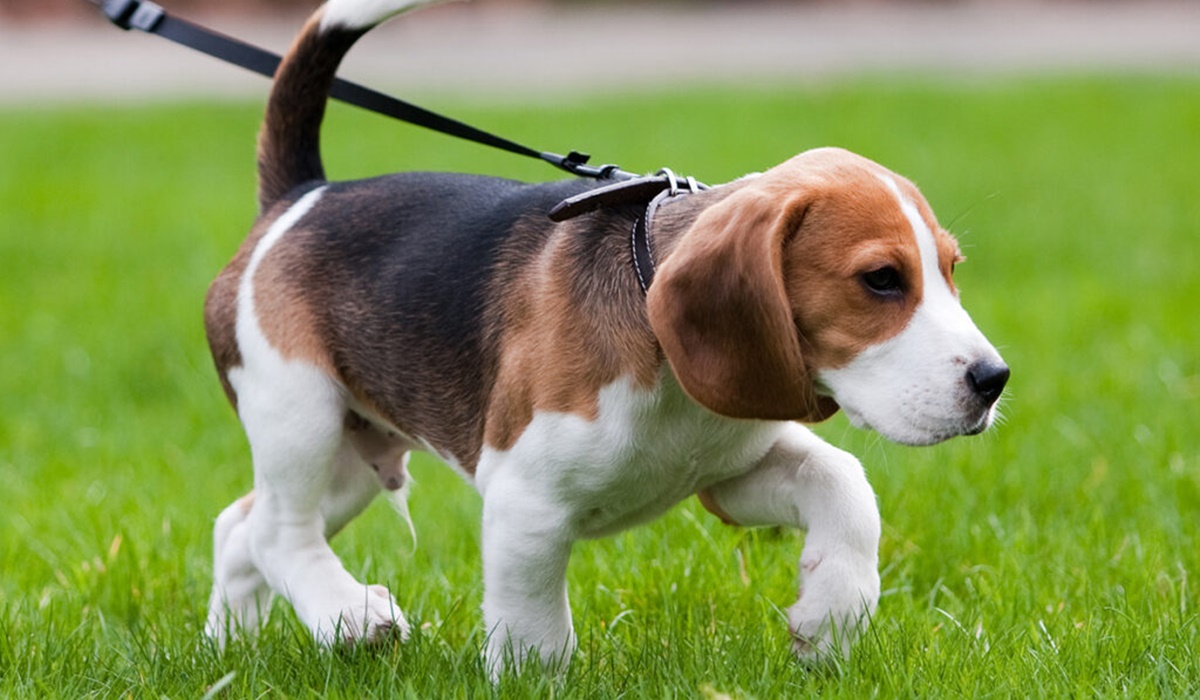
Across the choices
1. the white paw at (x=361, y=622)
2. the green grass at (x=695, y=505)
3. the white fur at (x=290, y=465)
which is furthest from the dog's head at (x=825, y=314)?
the white fur at (x=290, y=465)

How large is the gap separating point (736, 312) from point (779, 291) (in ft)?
0.29

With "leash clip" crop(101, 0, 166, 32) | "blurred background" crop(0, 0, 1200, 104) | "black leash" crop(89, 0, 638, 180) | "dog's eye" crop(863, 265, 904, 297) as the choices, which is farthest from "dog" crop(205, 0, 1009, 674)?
"blurred background" crop(0, 0, 1200, 104)

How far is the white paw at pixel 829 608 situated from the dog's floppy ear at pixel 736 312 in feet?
1.74

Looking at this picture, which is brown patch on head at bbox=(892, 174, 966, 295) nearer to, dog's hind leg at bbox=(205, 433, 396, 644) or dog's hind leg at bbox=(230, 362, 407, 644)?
dog's hind leg at bbox=(230, 362, 407, 644)

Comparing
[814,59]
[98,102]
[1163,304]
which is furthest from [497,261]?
[814,59]

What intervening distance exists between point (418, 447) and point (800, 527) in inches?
42.3

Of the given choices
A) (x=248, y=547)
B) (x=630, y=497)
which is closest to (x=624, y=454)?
(x=630, y=497)

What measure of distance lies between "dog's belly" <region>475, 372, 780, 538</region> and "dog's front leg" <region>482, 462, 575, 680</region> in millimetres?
16

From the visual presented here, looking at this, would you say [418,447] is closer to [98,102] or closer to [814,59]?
[98,102]

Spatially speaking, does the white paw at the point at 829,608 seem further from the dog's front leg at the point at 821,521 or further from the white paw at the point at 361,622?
the white paw at the point at 361,622

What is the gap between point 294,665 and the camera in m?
4.00

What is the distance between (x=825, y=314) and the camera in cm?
343

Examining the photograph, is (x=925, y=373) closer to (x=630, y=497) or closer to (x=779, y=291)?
(x=779, y=291)

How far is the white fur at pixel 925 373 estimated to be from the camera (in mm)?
3346
